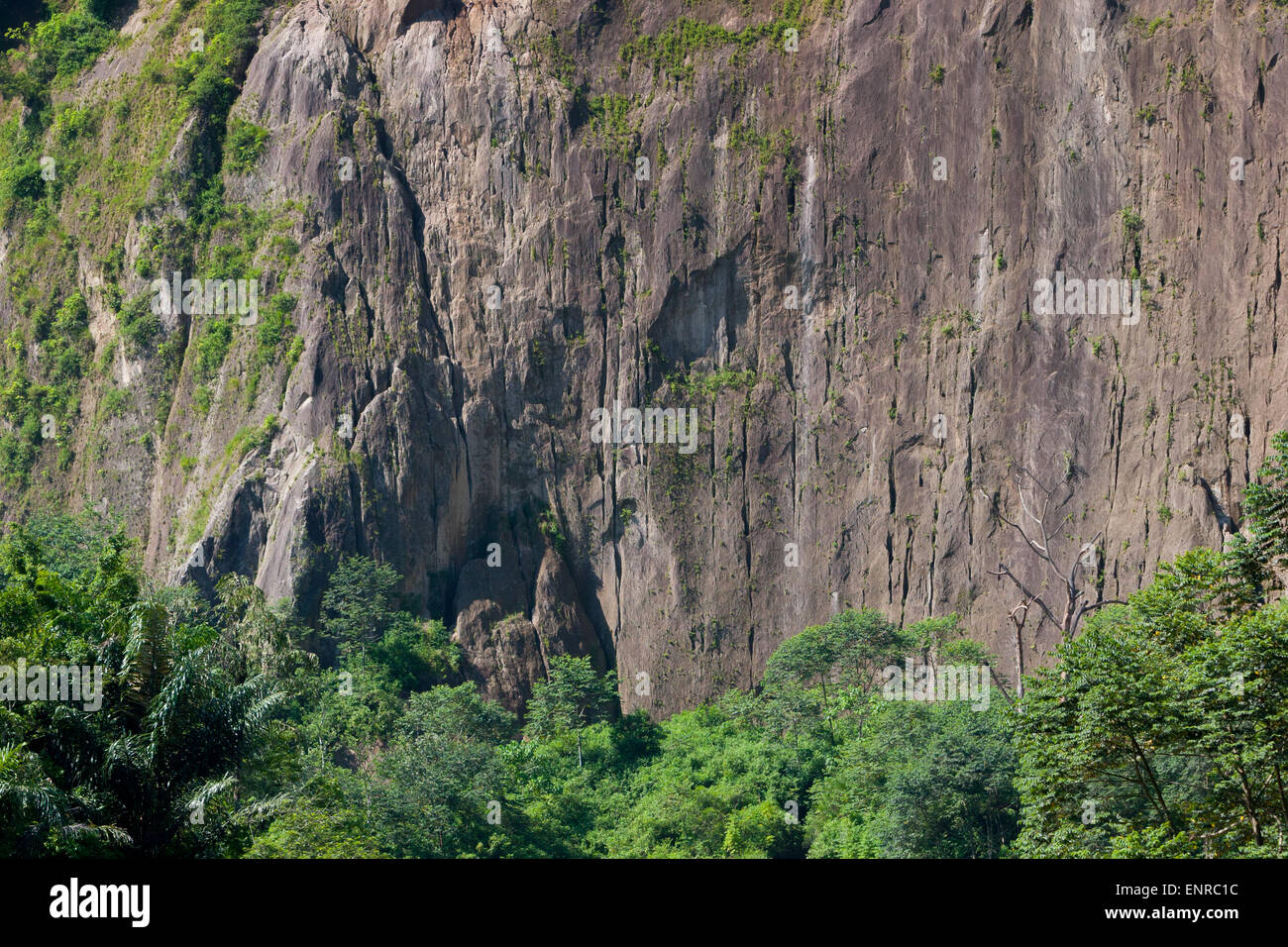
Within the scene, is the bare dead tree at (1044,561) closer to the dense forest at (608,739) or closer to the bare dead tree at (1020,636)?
the bare dead tree at (1020,636)

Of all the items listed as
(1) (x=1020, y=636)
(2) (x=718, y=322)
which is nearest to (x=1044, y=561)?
(1) (x=1020, y=636)

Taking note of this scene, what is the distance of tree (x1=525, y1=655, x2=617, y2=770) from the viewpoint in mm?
43312

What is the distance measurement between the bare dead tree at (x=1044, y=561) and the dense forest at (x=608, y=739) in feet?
5.44

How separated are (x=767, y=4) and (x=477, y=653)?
20681mm

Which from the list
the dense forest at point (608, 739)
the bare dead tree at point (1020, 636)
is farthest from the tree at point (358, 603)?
the bare dead tree at point (1020, 636)

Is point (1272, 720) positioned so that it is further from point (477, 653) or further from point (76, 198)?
point (76, 198)

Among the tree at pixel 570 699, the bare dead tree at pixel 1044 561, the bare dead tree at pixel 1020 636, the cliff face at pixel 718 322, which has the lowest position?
the tree at pixel 570 699

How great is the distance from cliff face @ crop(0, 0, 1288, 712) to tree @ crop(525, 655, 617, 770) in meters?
1.60

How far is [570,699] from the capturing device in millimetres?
43938

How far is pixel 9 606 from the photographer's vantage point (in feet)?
87.0

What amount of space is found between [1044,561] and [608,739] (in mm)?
12403

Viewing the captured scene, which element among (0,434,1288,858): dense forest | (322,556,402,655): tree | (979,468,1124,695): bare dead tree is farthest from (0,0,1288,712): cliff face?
(0,434,1288,858): dense forest

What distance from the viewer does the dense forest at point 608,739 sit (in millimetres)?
23000
